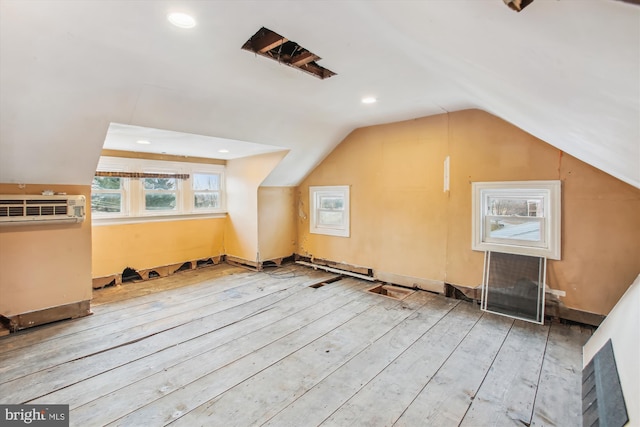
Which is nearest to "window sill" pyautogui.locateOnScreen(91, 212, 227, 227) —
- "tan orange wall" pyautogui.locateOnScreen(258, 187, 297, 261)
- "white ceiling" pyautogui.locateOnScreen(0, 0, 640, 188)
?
"tan orange wall" pyautogui.locateOnScreen(258, 187, 297, 261)

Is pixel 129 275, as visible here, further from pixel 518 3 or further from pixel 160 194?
pixel 518 3

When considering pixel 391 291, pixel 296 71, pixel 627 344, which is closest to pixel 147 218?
pixel 296 71

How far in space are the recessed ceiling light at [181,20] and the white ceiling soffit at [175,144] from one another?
5.38 feet

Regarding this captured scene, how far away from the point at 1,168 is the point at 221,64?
2.31 metres

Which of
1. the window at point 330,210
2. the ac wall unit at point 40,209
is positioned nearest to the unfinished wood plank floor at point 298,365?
the ac wall unit at point 40,209

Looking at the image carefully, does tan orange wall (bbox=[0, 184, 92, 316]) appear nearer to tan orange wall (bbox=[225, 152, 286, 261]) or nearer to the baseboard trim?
the baseboard trim

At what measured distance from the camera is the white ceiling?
2.74 ft

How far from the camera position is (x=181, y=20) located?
1690 mm

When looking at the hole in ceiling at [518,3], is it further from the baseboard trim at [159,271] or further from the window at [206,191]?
the window at [206,191]

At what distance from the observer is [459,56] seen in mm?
1549

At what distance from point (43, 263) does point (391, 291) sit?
4.12 m

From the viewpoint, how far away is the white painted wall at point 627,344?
4.75 feet

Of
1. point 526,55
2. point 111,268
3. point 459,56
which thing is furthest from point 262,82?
point 111,268

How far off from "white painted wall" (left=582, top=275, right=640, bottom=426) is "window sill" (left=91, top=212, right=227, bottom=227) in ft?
17.8
